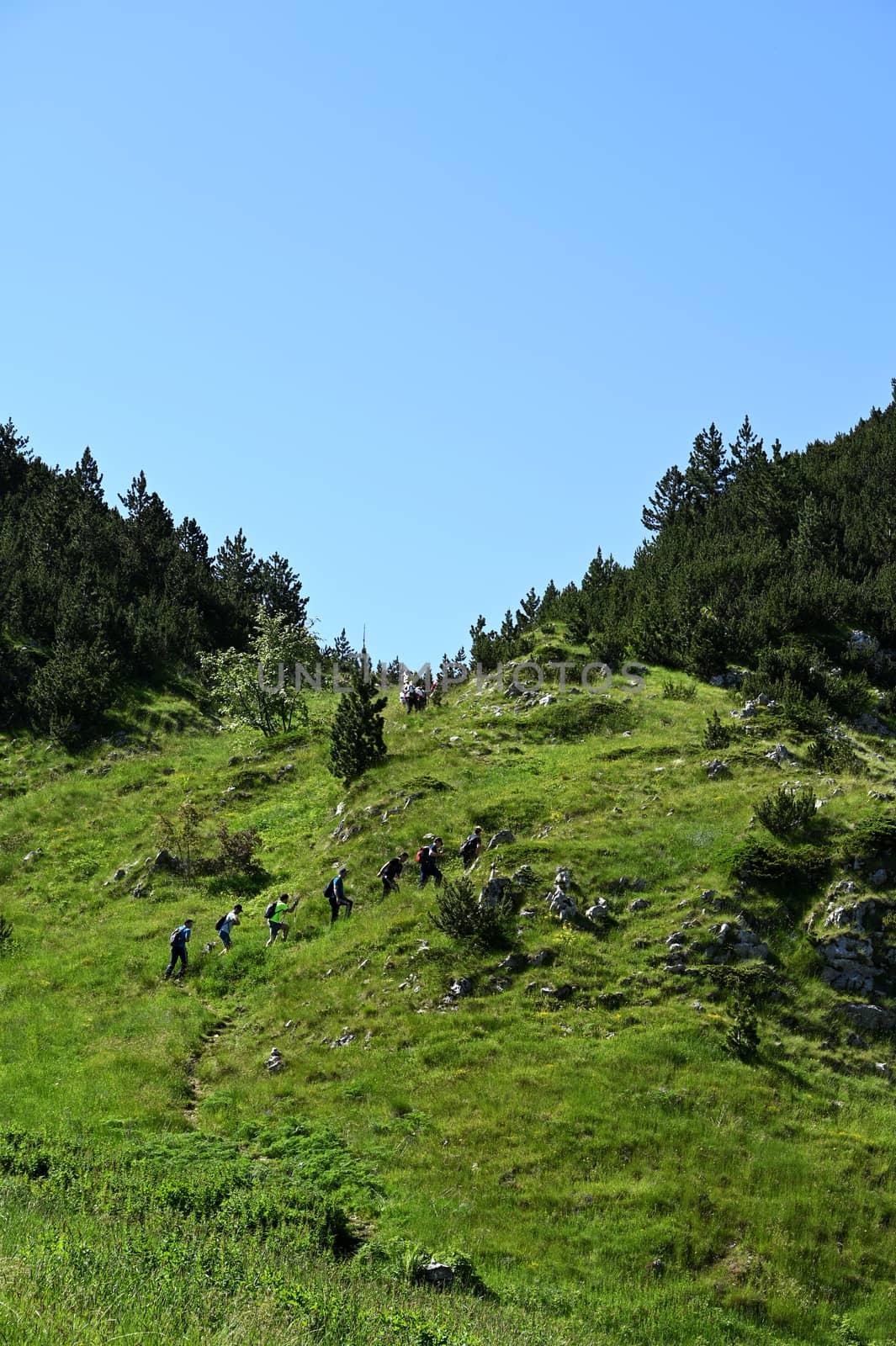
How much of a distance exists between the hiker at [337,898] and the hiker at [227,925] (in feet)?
7.72

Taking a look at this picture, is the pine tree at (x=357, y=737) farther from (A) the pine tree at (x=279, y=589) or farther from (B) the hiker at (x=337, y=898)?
(A) the pine tree at (x=279, y=589)

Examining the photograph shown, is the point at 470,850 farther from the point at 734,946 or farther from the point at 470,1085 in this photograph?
the point at 470,1085

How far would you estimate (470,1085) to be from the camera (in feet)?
63.1

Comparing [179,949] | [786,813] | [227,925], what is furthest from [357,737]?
[786,813]

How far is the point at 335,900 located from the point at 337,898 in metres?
0.07

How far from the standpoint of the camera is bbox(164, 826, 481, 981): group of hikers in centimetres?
2597

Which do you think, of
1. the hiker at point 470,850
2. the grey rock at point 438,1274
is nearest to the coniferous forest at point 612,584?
the hiker at point 470,850

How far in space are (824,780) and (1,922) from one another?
22.7 m

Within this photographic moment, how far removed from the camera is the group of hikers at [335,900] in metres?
26.0

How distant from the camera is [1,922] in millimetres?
29203

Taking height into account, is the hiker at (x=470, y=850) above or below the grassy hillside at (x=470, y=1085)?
above

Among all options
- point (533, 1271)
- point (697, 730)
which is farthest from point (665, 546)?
point (533, 1271)

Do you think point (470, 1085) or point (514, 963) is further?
point (514, 963)

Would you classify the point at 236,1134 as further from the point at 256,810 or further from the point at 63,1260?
the point at 256,810
